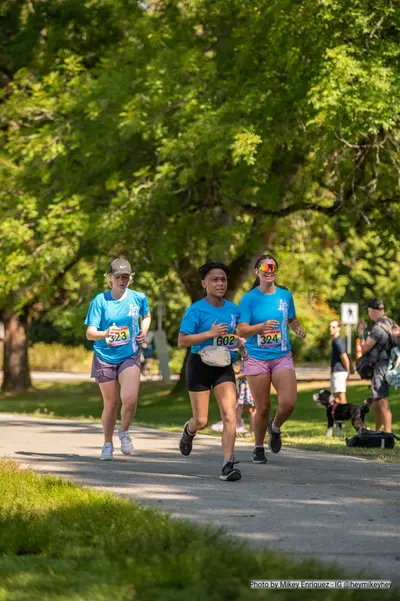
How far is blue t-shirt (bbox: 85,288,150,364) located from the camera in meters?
11.9

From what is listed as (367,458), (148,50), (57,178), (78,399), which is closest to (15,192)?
(57,178)

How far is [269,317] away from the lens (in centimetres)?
1159

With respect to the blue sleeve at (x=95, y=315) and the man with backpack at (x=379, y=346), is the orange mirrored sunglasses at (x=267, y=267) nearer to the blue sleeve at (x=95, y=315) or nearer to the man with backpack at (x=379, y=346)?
the blue sleeve at (x=95, y=315)

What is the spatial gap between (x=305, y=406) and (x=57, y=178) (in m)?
7.72

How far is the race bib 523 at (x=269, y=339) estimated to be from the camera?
464 inches

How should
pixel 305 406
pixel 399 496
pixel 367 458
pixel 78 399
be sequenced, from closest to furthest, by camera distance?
pixel 399 496 < pixel 367 458 < pixel 305 406 < pixel 78 399

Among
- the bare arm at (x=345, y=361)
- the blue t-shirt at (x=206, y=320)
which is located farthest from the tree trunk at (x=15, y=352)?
→ the blue t-shirt at (x=206, y=320)

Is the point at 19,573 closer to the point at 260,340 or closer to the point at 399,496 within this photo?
the point at 399,496

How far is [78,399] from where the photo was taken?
3881 cm

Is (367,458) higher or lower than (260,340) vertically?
lower

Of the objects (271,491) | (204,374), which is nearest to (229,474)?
(271,491)

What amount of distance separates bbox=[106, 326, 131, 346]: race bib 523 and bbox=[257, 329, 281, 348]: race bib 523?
1.21m

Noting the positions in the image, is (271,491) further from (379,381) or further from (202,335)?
(379,381)

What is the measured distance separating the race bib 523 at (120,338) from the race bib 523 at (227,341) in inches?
61.0
